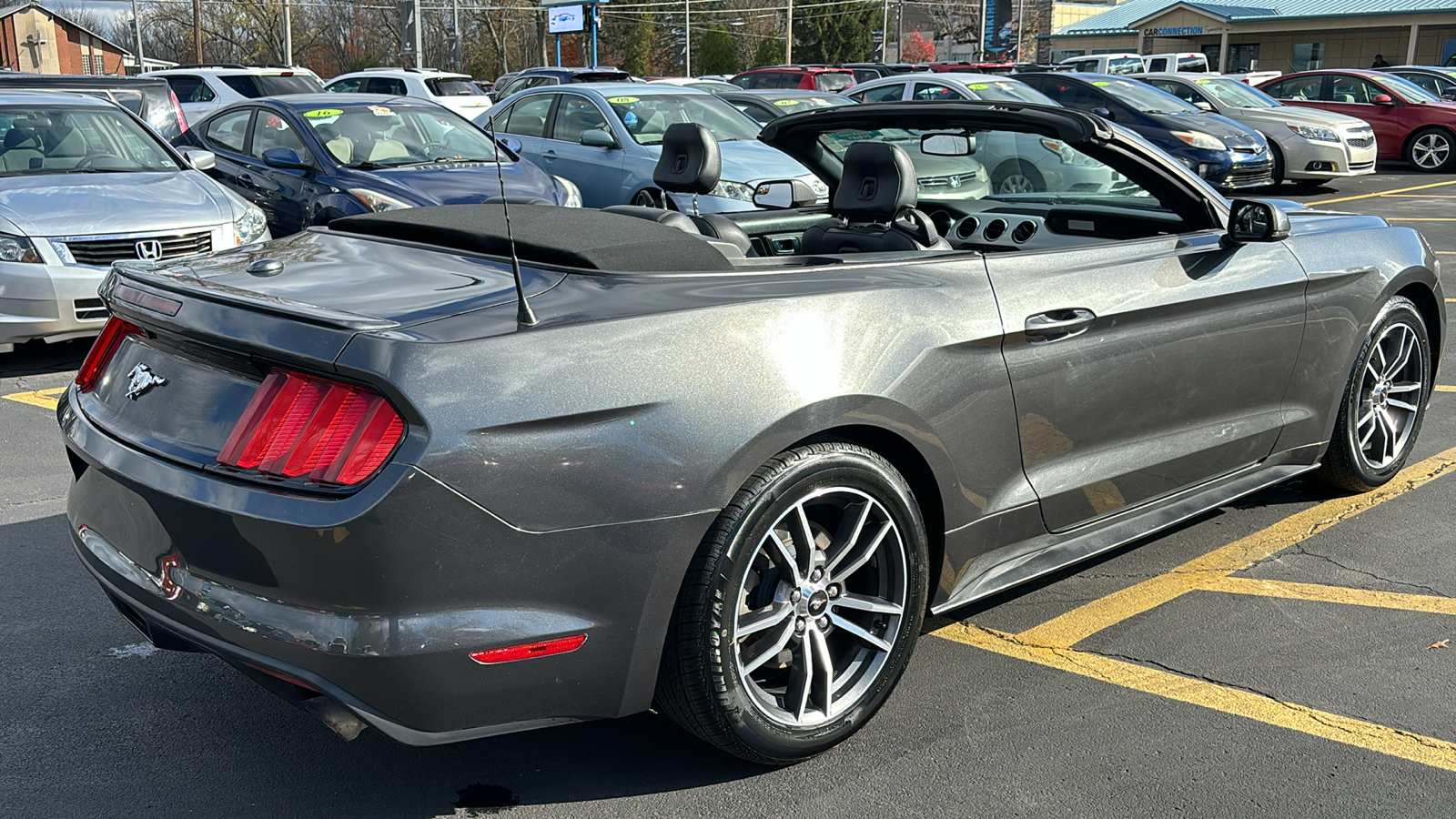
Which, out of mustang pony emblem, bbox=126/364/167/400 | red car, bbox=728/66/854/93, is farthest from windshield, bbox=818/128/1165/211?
red car, bbox=728/66/854/93

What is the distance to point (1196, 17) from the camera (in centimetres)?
4519

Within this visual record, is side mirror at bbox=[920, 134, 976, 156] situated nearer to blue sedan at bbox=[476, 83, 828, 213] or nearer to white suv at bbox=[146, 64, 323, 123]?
blue sedan at bbox=[476, 83, 828, 213]

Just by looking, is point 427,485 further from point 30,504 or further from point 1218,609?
point 30,504

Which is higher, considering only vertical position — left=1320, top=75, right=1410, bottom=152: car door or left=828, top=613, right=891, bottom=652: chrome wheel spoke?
left=1320, top=75, right=1410, bottom=152: car door

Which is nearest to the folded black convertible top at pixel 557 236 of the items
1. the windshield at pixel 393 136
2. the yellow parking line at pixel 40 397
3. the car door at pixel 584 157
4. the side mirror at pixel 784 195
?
the side mirror at pixel 784 195

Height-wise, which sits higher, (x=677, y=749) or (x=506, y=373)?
(x=506, y=373)

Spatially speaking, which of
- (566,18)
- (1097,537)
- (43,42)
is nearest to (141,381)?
(1097,537)

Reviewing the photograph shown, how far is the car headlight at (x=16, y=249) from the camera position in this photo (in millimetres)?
7062

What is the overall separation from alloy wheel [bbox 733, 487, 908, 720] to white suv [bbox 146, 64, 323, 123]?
17.1m

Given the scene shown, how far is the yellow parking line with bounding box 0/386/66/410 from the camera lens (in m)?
6.57

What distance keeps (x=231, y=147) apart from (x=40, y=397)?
15.7ft

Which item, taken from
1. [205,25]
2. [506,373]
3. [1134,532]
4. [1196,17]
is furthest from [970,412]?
[205,25]

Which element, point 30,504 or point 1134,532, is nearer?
point 1134,532

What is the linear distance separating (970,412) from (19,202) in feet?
21.0
